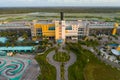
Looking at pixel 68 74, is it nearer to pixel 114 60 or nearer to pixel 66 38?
pixel 114 60

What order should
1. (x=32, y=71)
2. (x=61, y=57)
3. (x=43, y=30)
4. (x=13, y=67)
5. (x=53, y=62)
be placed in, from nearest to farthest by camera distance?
(x=32, y=71)
(x=13, y=67)
(x=53, y=62)
(x=61, y=57)
(x=43, y=30)

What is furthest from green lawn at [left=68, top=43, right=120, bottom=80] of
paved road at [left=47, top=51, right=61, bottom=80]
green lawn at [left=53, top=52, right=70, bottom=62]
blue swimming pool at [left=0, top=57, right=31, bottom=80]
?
blue swimming pool at [left=0, top=57, right=31, bottom=80]

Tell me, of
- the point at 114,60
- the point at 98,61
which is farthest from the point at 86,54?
the point at 114,60

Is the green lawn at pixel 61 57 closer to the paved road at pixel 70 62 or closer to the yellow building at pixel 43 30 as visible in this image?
the paved road at pixel 70 62

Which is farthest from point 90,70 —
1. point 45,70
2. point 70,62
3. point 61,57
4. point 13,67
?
point 13,67

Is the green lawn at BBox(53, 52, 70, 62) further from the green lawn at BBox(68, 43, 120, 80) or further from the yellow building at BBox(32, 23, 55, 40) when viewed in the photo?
the yellow building at BBox(32, 23, 55, 40)

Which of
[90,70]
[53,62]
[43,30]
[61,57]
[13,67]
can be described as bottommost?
[90,70]

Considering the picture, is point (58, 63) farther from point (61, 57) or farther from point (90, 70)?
point (90, 70)
